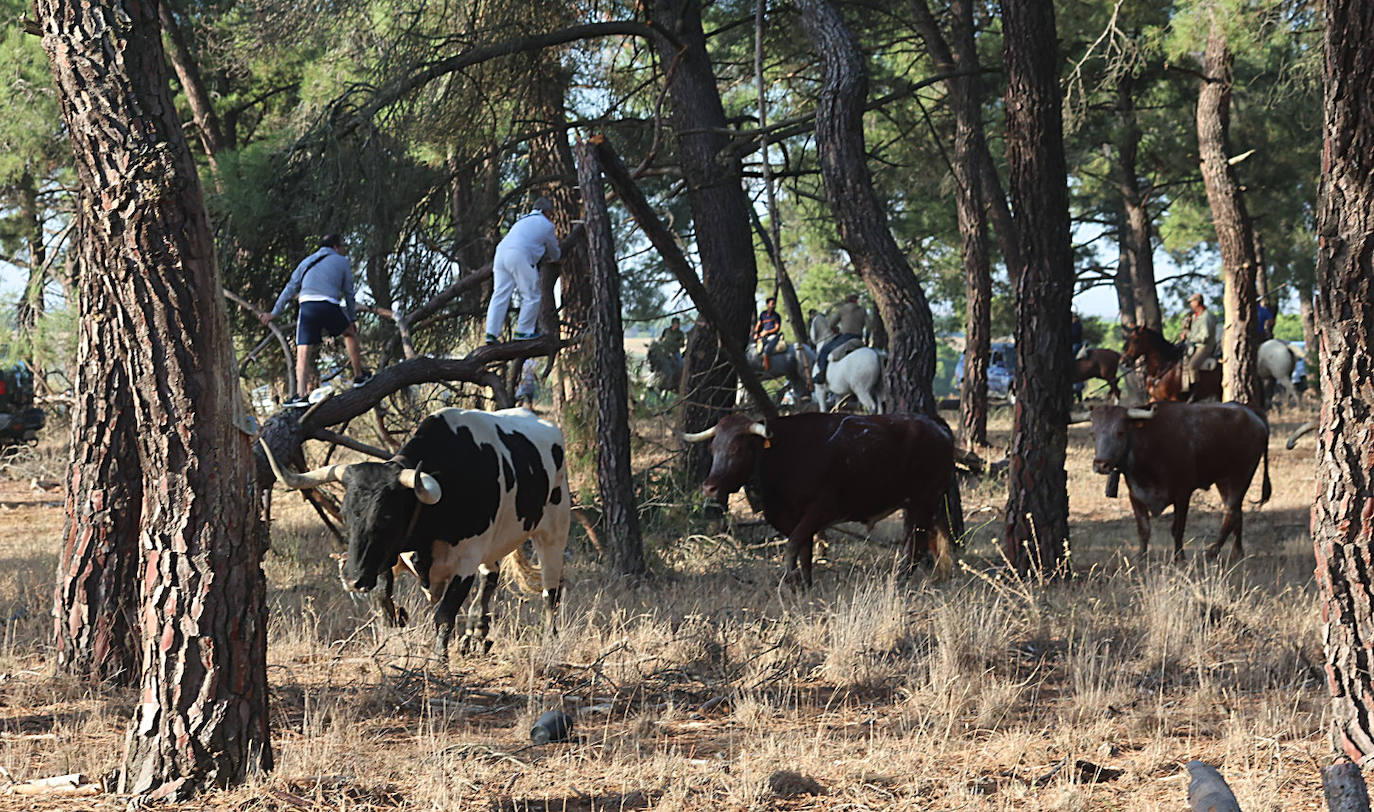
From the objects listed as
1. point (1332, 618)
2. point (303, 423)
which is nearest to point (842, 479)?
point (303, 423)

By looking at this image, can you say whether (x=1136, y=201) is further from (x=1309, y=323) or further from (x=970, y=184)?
(x=1309, y=323)

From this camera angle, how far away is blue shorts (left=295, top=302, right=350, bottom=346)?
34.0 feet

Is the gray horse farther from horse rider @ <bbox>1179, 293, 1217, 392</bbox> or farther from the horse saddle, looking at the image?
horse rider @ <bbox>1179, 293, 1217, 392</bbox>

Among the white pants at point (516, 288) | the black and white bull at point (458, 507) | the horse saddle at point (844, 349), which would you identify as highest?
the horse saddle at point (844, 349)

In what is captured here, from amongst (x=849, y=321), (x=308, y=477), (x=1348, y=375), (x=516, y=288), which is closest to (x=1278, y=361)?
(x=849, y=321)

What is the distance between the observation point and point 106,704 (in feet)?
21.9

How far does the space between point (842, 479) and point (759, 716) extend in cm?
407

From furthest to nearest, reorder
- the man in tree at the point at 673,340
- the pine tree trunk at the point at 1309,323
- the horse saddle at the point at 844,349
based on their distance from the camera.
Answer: the pine tree trunk at the point at 1309,323 → the horse saddle at the point at 844,349 → the man in tree at the point at 673,340

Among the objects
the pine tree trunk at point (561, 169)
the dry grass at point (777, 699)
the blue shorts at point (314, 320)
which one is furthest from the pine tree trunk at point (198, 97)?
the dry grass at point (777, 699)

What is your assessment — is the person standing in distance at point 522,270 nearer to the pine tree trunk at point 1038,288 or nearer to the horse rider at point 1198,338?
the pine tree trunk at point 1038,288

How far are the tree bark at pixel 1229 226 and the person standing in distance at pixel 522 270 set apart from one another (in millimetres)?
9966

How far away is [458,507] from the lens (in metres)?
7.58

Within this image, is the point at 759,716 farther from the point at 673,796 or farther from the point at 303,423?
the point at 303,423

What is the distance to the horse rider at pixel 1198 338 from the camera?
21.4 m
